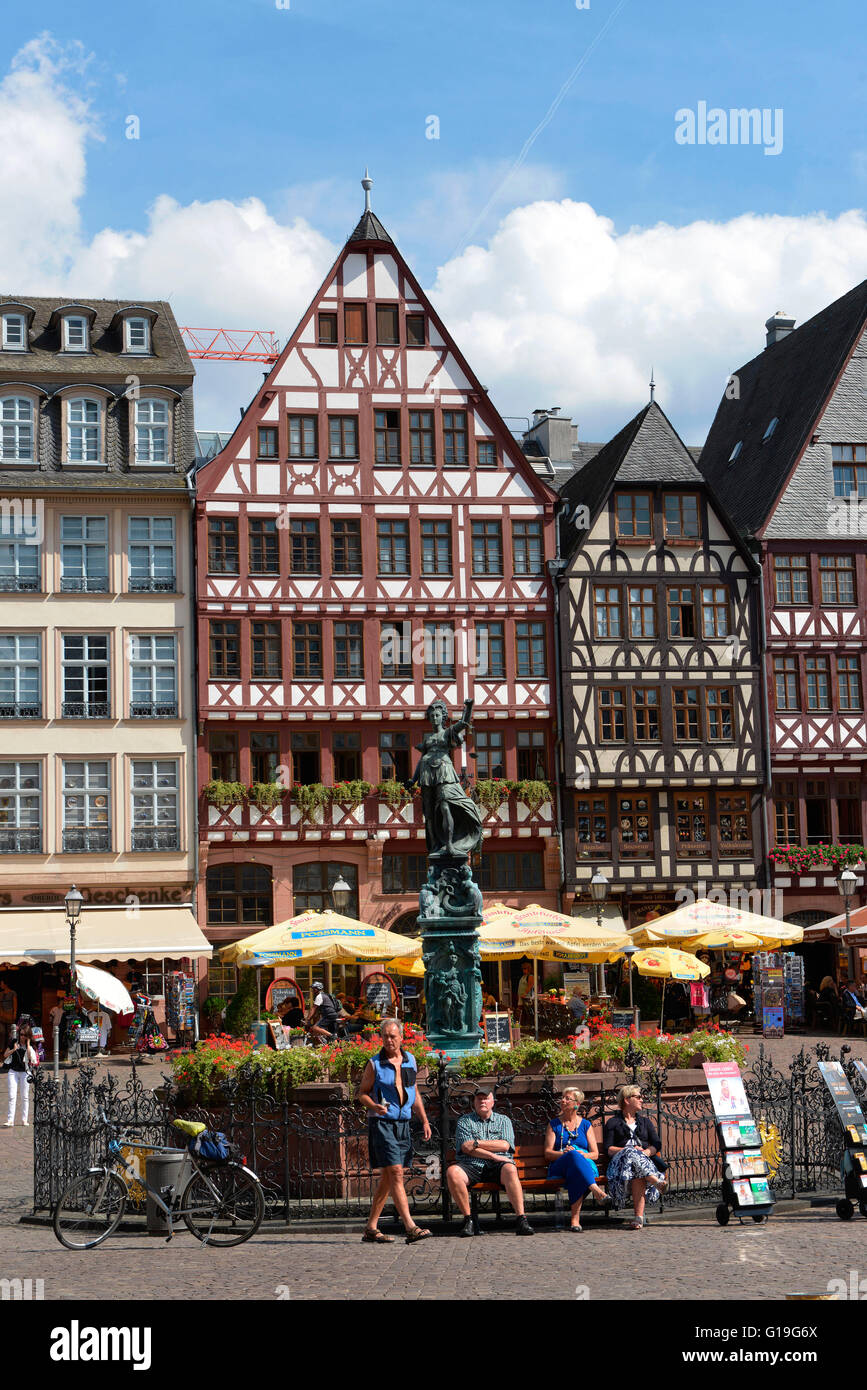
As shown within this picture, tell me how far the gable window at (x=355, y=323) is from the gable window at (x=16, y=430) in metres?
7.09

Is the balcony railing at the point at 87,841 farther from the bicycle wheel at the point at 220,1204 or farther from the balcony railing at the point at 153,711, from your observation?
the bicycle wheel at the point at 220,1204

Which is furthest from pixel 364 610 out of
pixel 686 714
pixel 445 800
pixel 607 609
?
pixel 445 800

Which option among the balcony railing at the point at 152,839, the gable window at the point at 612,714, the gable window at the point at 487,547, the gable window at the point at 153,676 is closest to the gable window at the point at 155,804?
the balcony railing at the point at 152,839

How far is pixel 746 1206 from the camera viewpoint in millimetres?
13867

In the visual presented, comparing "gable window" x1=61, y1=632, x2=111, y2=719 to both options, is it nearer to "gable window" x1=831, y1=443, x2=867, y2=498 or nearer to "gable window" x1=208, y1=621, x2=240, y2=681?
"gable window" x1=208, y1=621, x2=240, y2=681

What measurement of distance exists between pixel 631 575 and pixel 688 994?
414 inches

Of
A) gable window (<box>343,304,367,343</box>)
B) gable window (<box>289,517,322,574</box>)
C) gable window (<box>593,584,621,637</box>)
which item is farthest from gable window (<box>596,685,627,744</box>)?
gable window (<box>343,304,367,343</box>)

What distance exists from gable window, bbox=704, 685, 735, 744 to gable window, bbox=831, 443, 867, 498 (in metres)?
5.68

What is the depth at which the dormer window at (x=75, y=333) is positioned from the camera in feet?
130

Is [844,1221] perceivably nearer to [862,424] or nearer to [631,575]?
[631,575]

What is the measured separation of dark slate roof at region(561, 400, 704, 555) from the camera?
131ft

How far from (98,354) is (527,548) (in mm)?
10627
